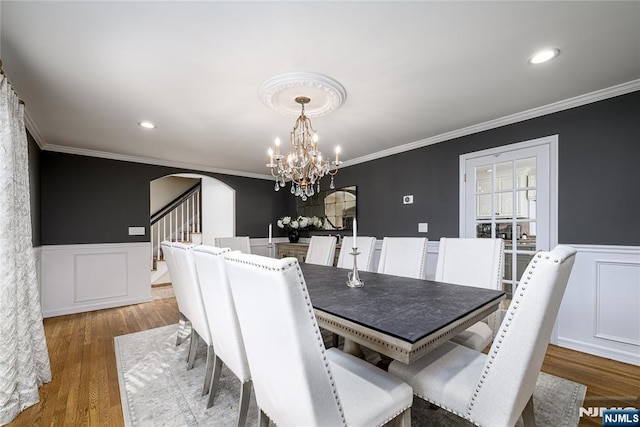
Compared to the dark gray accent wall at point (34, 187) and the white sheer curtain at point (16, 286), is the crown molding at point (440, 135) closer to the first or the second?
the dark gray accent wall at point (34, 187)

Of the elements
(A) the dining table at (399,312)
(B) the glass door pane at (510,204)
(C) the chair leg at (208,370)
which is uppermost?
(B) the glass door pane at (510,204)

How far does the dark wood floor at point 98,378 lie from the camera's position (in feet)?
5.50

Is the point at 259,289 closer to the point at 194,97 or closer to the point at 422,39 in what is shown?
the point at 422,39

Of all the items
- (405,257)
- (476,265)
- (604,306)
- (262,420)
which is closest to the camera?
(262,420)

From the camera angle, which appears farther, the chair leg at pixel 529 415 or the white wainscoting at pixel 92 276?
the white wainscoting at pixel 92 276

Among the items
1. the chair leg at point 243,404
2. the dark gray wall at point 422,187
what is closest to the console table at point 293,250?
the dark gray wall at point 422,187

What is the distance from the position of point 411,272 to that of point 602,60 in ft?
6.54

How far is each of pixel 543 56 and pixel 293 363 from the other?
2.32 m

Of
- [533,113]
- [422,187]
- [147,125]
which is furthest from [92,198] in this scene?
[533,113]

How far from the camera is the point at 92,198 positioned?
153 inches

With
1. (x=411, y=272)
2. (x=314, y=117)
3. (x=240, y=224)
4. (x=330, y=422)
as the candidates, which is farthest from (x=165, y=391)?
(x=240, y=224)

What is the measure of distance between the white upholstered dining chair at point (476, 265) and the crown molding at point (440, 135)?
150 centimetres

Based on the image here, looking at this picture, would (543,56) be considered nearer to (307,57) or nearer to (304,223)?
(307,57)

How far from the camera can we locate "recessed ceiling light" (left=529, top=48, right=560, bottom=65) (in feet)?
5.69
